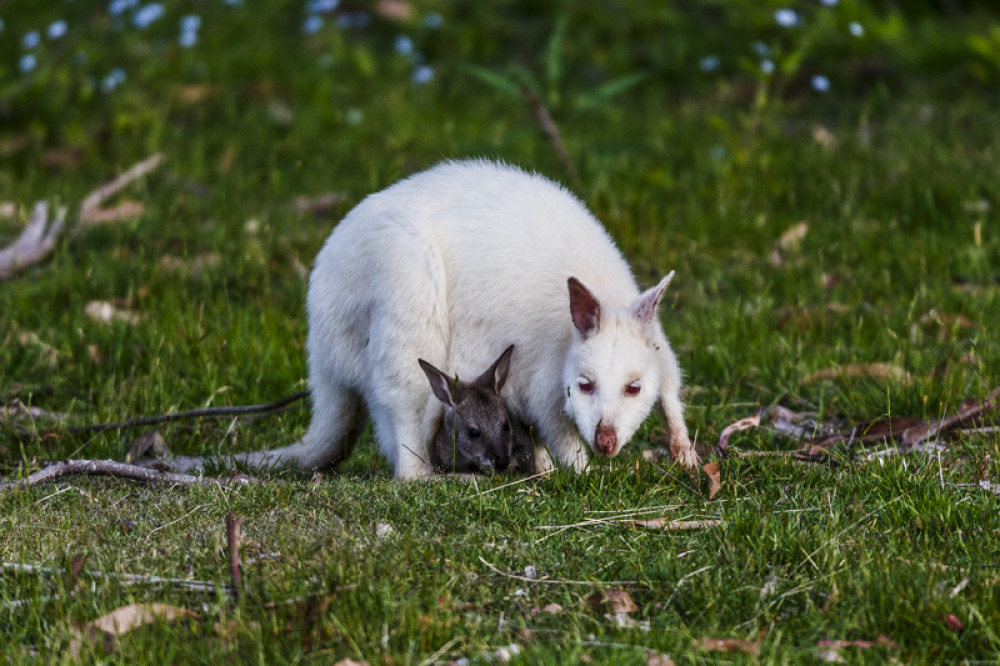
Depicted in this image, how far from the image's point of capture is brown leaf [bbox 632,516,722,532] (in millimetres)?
3711

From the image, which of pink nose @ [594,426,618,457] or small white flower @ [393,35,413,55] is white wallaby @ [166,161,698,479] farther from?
small white flower @ [393,35,413,55]

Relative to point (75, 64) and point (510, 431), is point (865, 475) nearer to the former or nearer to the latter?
point (510, 431)

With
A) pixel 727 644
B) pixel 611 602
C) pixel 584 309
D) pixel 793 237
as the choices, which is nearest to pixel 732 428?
pixel 584 309

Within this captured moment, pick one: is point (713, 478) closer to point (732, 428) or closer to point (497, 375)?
point (732, 428)

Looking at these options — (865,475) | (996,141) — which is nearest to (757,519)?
(865,475)

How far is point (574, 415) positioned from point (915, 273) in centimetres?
316

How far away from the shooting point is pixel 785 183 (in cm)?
759

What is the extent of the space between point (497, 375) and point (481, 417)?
6.1 inches

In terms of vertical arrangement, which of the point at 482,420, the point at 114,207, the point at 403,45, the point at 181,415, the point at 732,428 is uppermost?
the point at 403,45

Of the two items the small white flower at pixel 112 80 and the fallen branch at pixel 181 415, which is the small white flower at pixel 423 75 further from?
the fallen branch at pixel 181 415

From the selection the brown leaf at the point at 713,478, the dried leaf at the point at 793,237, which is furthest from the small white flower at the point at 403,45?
the brown leaf at the point at 713,478

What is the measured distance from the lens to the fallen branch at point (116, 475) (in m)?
4.16

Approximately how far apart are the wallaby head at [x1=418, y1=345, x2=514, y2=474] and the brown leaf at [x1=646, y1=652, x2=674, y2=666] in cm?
141

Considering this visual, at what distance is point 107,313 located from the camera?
6090 mm
